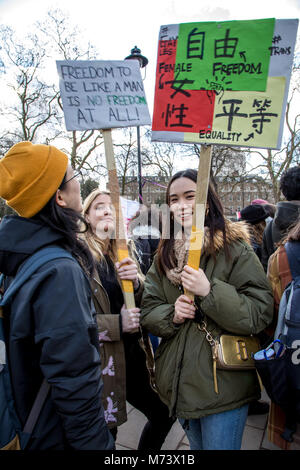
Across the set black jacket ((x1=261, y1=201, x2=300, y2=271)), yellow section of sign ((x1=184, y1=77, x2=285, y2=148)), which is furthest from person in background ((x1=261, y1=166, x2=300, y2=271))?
yellow section of sign ((x1=184, y1=77, x2=285, y2=148))

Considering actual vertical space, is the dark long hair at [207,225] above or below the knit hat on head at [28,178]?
below

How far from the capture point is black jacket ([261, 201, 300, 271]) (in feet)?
8.86

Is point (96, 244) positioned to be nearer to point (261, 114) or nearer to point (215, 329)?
point (215, 329)

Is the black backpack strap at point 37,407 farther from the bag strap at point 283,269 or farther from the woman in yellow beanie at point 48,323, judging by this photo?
the bag strap at point 283,269

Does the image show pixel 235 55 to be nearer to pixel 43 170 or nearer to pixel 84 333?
pixel 43 170

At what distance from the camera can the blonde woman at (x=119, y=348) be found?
1.89 m

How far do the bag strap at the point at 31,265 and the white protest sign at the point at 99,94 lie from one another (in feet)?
3.21

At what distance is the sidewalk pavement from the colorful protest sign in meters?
2.40

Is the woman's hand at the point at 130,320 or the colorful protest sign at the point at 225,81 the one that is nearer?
the colorful protest sign at the point at 225,81

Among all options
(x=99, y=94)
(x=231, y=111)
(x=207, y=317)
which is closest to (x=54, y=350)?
(x=207, y=317)

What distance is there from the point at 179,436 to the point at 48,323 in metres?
2.22

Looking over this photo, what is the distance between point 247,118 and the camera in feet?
5.24

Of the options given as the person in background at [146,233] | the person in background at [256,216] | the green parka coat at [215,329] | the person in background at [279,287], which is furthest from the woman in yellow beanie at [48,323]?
the person in background at [256,216]

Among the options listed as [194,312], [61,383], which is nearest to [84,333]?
[61,383]
